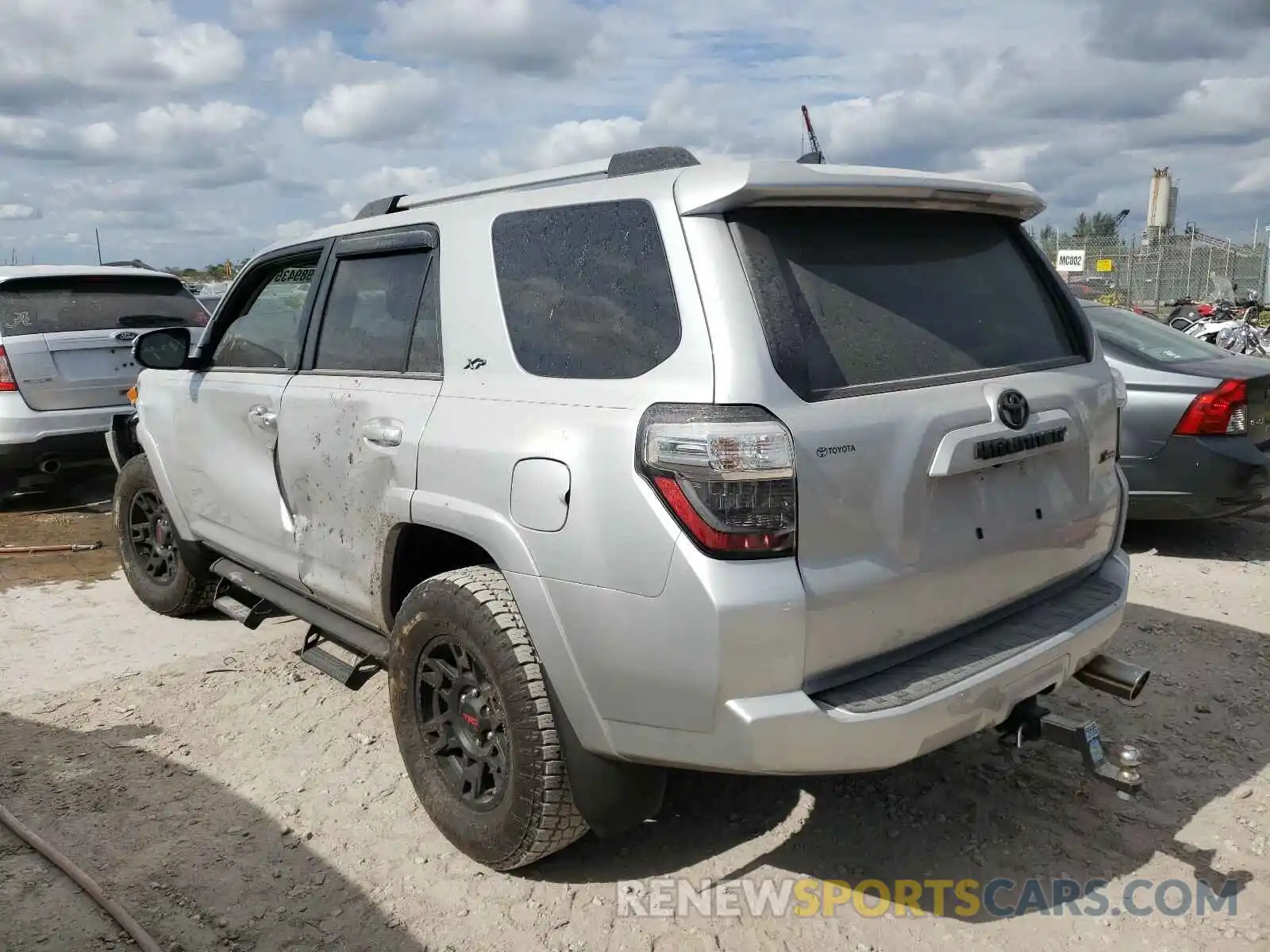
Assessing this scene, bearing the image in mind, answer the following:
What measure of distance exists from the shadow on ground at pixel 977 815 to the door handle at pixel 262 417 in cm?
189

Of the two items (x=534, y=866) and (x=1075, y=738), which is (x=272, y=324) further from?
(x=1075, y=738)

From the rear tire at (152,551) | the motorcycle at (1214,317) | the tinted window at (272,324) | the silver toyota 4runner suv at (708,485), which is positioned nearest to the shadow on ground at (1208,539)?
the silver toyota 4runner suv at (708,485)

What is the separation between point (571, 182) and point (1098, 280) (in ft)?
82.2

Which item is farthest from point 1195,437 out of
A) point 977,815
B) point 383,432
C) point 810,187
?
point 383,432

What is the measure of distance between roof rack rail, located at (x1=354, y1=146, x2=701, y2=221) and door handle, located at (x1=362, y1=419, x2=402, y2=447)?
2.67ft

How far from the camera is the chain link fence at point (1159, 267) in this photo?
23250 mm

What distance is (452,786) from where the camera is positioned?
298cm

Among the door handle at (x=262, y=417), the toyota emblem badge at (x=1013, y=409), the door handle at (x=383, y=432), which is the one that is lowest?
the door handle at (x=262, y=417)

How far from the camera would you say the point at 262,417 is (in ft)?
12.5

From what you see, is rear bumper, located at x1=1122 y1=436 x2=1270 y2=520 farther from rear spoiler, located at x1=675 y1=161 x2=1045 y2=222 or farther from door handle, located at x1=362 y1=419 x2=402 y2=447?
door handle, located at x1=362 y1=419 x2=402 y2=447

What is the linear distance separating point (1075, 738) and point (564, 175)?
2158 mm

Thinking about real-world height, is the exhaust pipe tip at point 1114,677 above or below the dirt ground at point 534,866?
above

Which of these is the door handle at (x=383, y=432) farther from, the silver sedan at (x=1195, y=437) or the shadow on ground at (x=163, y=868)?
the silver sedan at (x=1195, y=437)

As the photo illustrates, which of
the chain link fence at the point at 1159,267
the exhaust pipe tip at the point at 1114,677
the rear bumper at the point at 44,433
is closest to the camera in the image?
the exhaust pipe tip at the point at 1114,677
